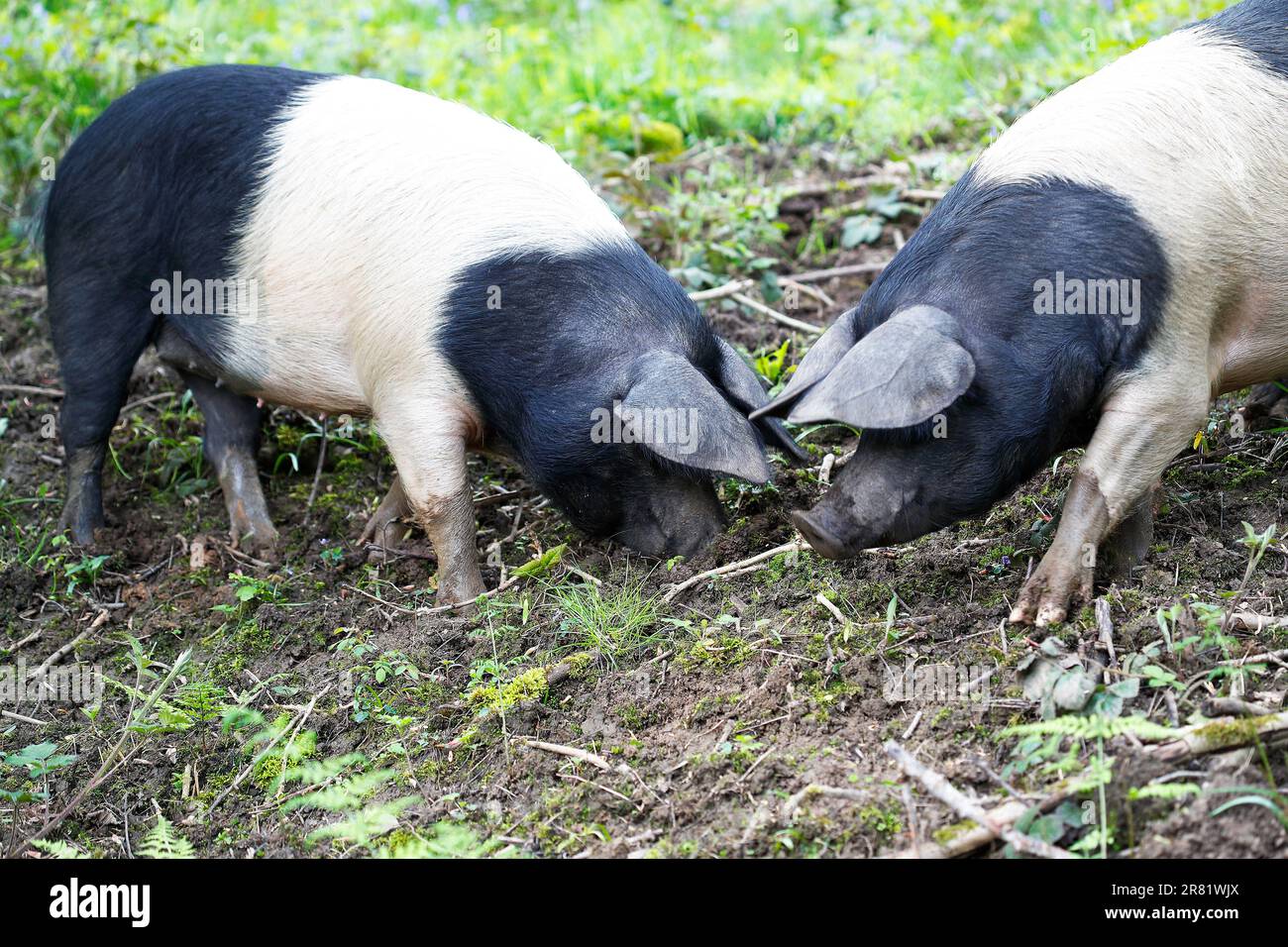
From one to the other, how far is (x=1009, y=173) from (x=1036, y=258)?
36 centimetres

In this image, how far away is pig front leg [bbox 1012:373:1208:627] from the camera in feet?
13.6

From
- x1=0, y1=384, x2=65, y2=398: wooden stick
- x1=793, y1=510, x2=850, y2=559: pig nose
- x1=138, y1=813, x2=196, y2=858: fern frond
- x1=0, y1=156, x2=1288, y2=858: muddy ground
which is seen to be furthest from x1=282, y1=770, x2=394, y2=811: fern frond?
x1=0, y1=384, x2=65, y2=398: wooden stick

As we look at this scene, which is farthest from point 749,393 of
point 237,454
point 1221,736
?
point 237,454

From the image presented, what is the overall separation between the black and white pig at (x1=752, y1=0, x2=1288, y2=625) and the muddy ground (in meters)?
0.34

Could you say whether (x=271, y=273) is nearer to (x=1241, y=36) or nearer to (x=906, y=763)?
(x=906, y=763)

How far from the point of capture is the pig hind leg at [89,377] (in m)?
5.68

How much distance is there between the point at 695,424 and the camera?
4473 mm

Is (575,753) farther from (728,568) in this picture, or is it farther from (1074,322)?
(1074,322)

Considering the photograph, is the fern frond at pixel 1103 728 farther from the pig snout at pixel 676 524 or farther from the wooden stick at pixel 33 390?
the wooden stick at pixel 33 390

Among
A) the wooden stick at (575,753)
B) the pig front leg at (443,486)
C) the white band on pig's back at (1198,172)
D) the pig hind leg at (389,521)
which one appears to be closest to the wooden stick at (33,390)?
the pig hind leg at (389,521)

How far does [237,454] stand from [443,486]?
1349mm

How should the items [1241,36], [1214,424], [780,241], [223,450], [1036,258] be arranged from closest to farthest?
[1036,258]
[1241,36]
[1214,424]
[223,450]
[780,241]

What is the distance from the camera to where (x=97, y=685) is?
479 cm
